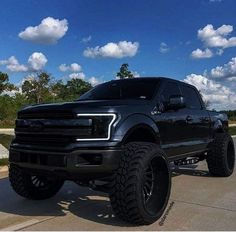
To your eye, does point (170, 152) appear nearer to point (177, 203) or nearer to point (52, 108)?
point (177, 203)

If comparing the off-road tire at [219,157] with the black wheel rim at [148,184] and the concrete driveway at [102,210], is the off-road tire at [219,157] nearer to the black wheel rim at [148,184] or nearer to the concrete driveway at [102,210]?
the concrete driveway at [102,210]

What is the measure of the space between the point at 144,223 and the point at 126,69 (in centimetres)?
4122

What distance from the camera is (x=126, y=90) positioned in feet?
23.5

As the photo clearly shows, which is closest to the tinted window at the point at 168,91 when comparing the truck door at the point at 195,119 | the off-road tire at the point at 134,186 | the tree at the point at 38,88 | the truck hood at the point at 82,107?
the truck door at the point at 195,119

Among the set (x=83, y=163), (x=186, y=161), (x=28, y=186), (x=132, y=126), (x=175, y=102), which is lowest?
(x=28, y=186)

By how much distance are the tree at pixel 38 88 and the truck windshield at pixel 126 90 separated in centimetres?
4482

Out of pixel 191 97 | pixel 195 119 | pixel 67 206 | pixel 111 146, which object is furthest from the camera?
pixel 191 97

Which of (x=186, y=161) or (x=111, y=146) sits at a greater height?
(x=111, y=146)

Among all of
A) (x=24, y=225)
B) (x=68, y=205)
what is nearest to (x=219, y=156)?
(x=68, y=205)

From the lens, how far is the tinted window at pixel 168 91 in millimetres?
7012

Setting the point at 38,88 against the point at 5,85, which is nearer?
the point at 5,85

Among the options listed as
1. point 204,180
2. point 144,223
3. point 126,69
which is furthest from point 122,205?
point 126,69

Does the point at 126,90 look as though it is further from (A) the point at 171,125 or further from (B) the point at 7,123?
(B) the point at 7,123

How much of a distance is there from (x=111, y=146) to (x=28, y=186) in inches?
78.2
